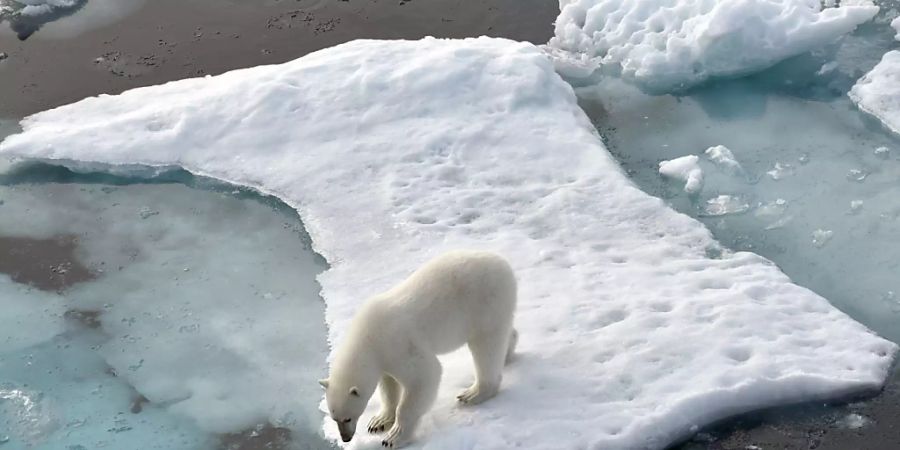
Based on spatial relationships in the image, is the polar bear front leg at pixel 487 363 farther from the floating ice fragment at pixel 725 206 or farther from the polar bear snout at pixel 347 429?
the floating ice fragment at pixel 725 206

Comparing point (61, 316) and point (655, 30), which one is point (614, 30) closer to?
point (655, 30)

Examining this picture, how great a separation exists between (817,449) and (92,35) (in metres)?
7.99

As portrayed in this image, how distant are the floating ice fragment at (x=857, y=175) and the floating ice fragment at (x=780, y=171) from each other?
1.35 ft

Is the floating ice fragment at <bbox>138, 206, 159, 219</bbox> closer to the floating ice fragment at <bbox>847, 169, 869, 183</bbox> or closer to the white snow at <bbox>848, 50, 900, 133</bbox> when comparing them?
the floating ice fragment at <bbox>847, 169, 869, 183</bbox>

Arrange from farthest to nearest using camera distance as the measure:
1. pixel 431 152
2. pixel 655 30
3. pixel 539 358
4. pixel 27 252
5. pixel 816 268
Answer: pixel 655 30, pixel 431 152, pixel 27 252, pixel 816 268, pixel 539 358

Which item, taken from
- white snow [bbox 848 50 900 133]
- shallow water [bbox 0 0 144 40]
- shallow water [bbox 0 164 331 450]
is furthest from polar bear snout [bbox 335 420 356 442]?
shallow water [bbox 0 0 144 40]

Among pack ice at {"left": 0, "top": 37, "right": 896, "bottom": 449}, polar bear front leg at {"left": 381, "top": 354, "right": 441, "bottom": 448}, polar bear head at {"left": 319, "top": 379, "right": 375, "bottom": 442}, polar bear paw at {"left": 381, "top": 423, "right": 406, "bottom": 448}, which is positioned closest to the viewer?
polar bear head at {"left": 319, "top": 379, "right": 375, "bottom": 442}

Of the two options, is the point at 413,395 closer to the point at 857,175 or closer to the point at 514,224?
the point at 514,224

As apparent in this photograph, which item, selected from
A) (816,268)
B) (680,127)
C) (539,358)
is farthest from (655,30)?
(539,358)

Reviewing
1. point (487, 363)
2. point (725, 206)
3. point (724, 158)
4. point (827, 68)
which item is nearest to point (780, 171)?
point (724, 158)

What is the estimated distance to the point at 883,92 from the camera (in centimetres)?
805

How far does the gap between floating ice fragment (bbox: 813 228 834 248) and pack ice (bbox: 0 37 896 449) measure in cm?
57

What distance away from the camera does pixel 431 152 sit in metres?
7.66

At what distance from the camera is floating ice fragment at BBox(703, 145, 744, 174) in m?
7.34
